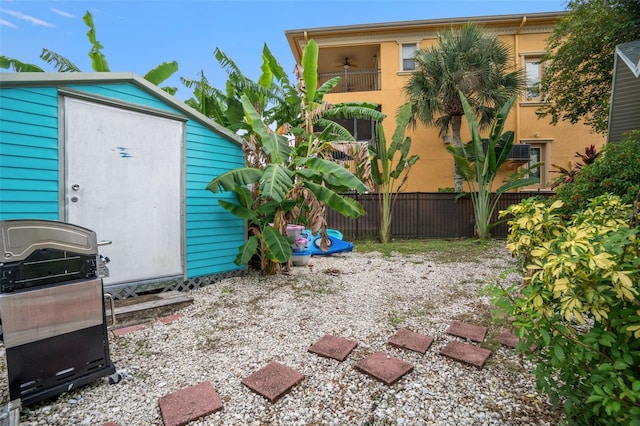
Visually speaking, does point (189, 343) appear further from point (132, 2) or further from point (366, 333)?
point (132, 2)

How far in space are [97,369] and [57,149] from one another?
8.35 ft

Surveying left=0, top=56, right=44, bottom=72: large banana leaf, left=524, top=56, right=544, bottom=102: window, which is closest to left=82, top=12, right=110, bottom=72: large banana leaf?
left=0, top=56, right=44, bottom=72: large banana leaf

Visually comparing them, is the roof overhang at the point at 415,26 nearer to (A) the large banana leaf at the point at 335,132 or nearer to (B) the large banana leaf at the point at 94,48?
(B) the large banana leaf at the point at 94,48

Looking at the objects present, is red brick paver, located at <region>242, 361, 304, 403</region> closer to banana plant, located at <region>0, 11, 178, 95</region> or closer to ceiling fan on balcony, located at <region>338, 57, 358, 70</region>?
banana plant, located at <region>0, 11, 178, 95</region>

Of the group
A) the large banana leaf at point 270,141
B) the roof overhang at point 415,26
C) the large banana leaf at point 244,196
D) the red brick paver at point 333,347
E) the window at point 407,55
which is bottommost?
the red brick paver at point 333,347

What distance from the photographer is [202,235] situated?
4445 millimetres

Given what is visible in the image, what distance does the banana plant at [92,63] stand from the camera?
4742 mm

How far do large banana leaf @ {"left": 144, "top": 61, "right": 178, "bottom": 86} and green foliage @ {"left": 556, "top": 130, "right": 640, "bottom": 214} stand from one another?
23.1ft

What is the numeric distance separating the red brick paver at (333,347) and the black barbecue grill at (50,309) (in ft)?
5.34

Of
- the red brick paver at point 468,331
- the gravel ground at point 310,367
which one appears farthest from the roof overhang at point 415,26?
the red brick paver at point 468,331

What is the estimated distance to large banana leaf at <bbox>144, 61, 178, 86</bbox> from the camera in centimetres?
515

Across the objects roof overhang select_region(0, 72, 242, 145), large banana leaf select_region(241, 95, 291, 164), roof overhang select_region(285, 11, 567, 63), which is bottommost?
large banana leaf select_region(241, 95, 291, 164)

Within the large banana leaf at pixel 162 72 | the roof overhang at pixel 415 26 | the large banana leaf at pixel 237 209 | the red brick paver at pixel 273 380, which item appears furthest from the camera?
the roof overhang at pixel 415 26

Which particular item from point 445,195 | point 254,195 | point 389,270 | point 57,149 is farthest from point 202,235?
point 445,195
